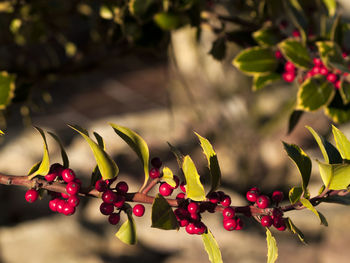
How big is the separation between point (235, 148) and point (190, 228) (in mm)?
2733

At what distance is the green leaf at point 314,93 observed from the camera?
1.08 metres

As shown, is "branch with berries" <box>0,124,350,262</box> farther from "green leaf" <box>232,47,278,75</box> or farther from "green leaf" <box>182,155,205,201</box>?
"green leaf" <box>232,47,278,75</box>

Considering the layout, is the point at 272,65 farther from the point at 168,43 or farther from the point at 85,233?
the point at 85,233

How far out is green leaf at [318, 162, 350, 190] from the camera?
672 millimetres

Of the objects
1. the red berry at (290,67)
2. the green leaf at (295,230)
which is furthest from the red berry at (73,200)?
the red berry at (290,67)

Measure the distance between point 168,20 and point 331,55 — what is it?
452mm

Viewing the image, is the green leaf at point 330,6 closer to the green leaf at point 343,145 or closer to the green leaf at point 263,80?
the green leaf at point 263,80

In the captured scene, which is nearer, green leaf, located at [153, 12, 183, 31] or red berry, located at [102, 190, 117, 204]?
red berry, located at [102, 190, 117, 204]

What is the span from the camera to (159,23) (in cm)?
125

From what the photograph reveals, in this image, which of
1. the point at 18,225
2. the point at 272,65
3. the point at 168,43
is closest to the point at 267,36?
the point at 272,65

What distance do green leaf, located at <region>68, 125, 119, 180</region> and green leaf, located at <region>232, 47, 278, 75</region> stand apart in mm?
550

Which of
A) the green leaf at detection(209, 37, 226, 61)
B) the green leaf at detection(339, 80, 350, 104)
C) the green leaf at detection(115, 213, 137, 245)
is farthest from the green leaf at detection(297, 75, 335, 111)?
the green leaf at detection(115, 213, 137, 245)

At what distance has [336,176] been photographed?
27.3 inches

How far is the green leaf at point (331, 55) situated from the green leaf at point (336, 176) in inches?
14.0
